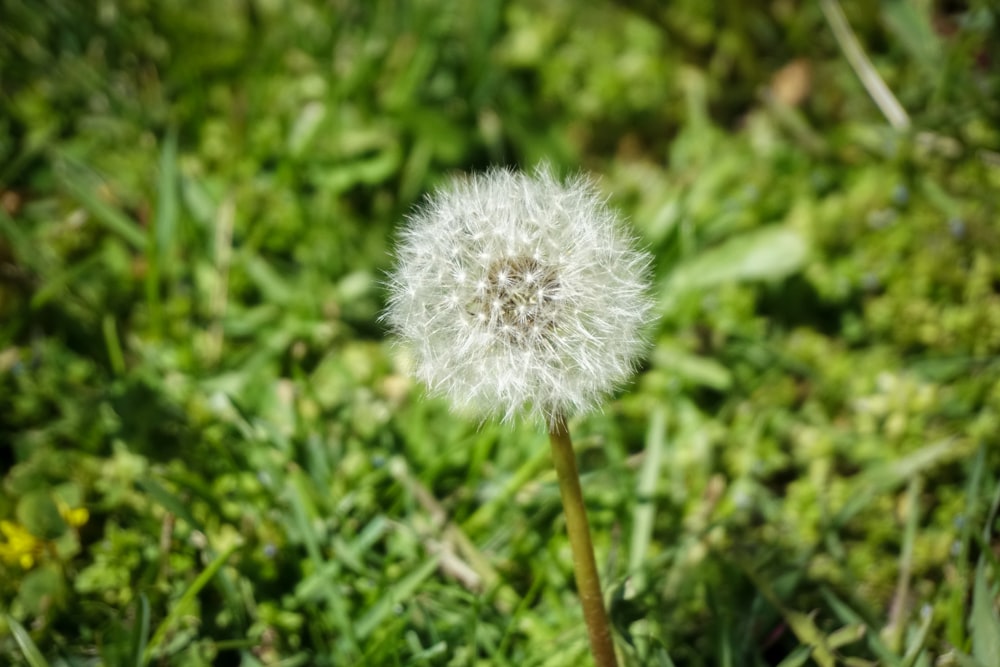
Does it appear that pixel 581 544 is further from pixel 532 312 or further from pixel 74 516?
pixel 74 516

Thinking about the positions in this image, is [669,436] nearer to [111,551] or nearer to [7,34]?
[111,551]

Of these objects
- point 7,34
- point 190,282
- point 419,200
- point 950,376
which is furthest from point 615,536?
point 7,34

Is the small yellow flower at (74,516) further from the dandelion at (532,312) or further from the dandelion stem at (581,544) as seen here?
the dandelion stem at (581,544)

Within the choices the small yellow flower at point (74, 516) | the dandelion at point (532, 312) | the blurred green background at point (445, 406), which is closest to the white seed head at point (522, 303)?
the dandelion at point (532, 312)

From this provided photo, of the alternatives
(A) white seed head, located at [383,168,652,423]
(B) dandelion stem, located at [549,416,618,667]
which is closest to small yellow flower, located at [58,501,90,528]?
(A) white seed head, located at [383,168,652,423]

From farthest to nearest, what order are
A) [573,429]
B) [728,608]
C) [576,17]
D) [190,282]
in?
1. [576,17]
2. [190,282]
3. [573,429]
4. [728,608]
